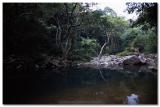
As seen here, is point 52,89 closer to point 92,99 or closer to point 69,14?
point 92,99

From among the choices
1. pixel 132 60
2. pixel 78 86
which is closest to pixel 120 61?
pixel 132 60

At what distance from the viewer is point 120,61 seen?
147 inches

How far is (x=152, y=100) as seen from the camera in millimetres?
3256

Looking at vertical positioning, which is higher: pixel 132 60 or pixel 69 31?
pixel 69 31

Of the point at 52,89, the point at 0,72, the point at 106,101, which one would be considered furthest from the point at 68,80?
the point at 0,72

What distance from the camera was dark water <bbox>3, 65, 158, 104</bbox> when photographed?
10.8ft

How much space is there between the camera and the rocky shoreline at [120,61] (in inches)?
139

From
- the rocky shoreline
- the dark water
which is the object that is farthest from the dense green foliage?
the dark water

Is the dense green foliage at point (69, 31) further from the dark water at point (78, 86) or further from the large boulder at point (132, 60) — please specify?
the dark water at point (78, 86)

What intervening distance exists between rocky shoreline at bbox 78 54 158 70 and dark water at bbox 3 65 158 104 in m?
0.07

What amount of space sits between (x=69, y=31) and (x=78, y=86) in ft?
2.34

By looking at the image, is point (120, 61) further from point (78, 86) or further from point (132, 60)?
point (78, 86)

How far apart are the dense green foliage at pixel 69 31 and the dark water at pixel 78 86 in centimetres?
21

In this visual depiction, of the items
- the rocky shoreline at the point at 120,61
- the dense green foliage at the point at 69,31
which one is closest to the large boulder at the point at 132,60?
the rocky shoreline at the point at 120,61
